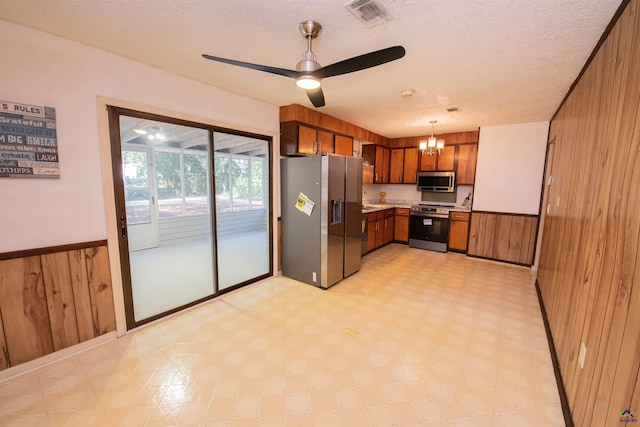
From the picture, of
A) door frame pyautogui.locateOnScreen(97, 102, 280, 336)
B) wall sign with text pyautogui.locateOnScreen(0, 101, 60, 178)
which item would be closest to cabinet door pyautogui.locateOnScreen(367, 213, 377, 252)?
door frame pyautogui.locateOnScreen(97, 102, 280, 336)

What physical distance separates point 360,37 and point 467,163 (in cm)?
421

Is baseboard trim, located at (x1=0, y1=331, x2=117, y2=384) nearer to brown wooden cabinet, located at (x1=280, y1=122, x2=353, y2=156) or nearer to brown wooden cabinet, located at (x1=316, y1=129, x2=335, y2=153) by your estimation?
brown wooden cabinet, located at (x1=280, y1=122, x2=353, y2=156)

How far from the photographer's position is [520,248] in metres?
4.43

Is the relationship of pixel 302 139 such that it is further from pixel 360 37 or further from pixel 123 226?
pixel 123 226

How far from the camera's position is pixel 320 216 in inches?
132

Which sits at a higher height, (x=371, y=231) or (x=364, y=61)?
(x=364, y=61)

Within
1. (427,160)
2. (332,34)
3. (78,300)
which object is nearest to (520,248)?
(427,160)

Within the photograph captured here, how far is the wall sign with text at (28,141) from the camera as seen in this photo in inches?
69.6

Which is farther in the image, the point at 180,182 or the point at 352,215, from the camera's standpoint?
Answer: the point at 180,182

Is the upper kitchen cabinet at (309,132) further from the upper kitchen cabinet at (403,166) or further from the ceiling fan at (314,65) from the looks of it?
the upper kitchen cabinet at (403,166)

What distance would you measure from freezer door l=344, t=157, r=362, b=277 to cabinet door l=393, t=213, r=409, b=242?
2188 millimetres

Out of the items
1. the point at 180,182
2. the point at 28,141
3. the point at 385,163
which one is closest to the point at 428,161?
the point at 385,163

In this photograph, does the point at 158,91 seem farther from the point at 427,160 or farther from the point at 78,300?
the point at 427,160

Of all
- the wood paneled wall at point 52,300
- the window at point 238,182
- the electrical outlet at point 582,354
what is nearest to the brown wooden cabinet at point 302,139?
the wood paneled wall at point 52,300
